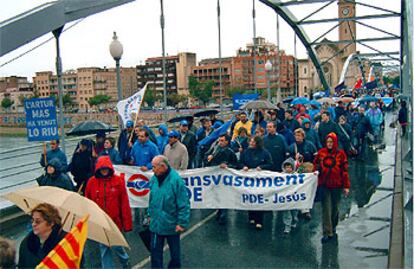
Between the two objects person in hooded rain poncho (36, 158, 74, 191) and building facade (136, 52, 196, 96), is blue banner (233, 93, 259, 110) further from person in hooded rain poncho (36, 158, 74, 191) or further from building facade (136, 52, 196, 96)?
building facade (136, 52, 196, 96)

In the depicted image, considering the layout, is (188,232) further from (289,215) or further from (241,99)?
(241,99)

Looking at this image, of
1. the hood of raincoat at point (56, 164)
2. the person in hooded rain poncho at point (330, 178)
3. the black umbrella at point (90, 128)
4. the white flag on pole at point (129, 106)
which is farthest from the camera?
the white flag on pole at point (129, 106)

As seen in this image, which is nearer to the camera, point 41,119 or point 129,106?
point 41,119

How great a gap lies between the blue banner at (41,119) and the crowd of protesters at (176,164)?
24cm

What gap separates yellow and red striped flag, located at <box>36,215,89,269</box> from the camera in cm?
361

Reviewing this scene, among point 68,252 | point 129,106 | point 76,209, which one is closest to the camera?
point 68,252

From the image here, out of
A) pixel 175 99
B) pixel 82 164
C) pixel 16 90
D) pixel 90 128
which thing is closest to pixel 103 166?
pixel 82 164

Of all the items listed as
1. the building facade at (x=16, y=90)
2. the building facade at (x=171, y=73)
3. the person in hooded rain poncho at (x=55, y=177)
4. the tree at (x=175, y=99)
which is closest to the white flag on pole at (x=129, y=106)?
the person in hooded rain poncho at (x=55, y=177)

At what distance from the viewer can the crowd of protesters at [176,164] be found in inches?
231

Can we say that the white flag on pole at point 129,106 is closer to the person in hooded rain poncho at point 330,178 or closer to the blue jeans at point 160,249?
the person in hooded rain poncho at point 330,178

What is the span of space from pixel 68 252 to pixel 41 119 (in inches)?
234

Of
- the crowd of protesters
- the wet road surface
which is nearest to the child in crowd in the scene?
the crowd of protesters

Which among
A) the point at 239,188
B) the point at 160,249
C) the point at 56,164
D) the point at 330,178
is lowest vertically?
the point at 160,249

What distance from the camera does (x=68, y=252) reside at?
145 inches
